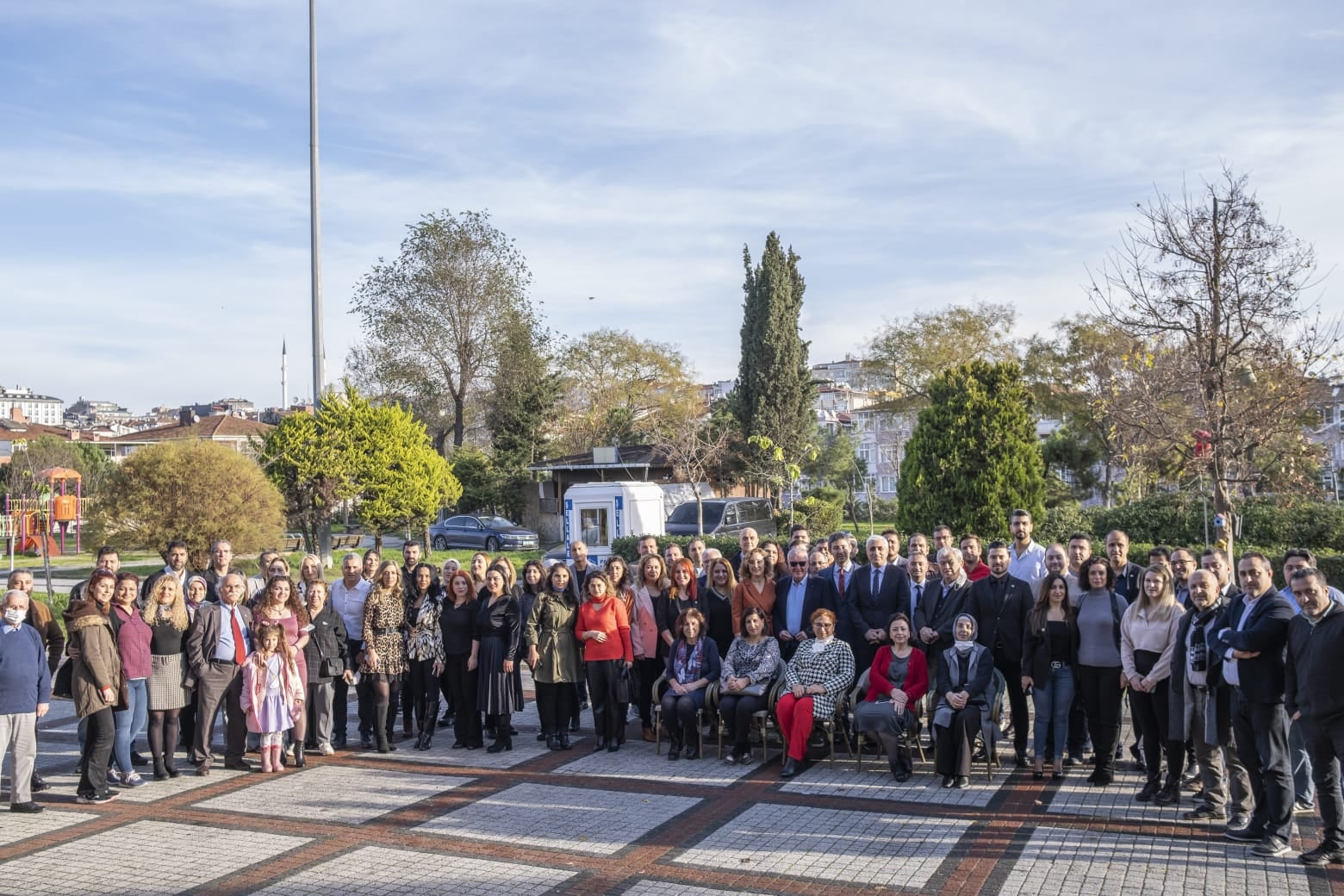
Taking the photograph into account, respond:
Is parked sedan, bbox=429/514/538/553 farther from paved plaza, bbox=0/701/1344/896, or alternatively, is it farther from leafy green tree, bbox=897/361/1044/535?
paved plaza, bbox=0/701/1344/896

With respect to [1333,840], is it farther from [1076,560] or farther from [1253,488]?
A: [1253,488]

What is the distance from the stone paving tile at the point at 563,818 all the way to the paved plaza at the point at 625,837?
0.02 meters

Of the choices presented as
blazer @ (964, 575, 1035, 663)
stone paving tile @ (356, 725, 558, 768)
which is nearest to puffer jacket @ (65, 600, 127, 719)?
stone paving tile @ (356, 725, 558, 768)

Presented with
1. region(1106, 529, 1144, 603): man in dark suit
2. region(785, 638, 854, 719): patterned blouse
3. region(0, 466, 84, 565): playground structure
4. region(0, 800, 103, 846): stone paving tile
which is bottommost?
region(0, 800, 103, 846): stone paving tile

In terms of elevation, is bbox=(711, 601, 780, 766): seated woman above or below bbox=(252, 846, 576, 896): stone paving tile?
above

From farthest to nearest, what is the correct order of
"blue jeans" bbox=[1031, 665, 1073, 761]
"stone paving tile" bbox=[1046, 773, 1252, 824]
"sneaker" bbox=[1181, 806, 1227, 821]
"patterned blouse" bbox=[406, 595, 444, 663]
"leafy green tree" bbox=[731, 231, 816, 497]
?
"leafy green tree" bbox=[731, 231, 816, 497]
"patterned blouse" bbox=[406, 595, 444, 663]
"blue jeans" bbox=[1031, 665, 1073, 761]
"stone paving tile" bbox=[1046, 773, 1252, 824]
"sneaker" bbox=[1181, 806, 1227, 821]

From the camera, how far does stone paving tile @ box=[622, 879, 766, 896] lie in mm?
5672

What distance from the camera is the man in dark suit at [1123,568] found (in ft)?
27.2

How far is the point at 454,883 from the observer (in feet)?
19.5

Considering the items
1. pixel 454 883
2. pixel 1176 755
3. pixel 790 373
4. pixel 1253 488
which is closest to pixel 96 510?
pixel 454 883

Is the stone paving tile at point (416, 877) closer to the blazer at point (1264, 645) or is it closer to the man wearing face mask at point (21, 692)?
the man wearing face mask at point (21, 692)

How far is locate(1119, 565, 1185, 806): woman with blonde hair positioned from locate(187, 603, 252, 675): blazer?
701 cm

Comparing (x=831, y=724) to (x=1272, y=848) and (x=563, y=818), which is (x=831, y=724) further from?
(x=1272, y=848)

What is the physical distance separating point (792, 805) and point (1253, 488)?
17.5 meters
